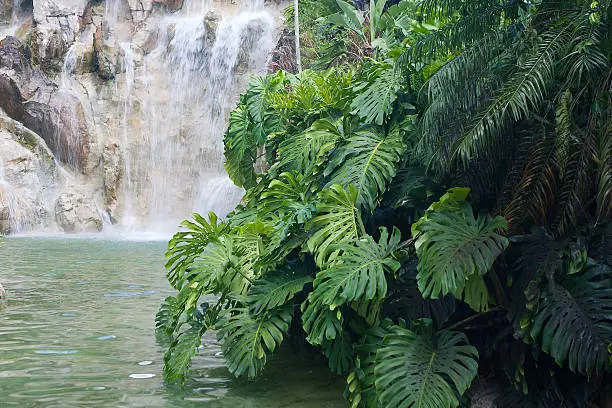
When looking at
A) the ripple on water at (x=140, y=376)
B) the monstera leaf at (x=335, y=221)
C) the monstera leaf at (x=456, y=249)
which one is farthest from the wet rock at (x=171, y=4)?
the monstera leaf at (x=456, y=249)

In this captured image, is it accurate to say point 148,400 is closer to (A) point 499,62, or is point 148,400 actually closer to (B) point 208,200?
(A) point 499,62

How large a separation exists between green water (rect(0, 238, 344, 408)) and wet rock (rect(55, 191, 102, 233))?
35.6 ft

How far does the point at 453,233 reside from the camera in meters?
3.70

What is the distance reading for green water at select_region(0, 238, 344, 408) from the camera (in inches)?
172

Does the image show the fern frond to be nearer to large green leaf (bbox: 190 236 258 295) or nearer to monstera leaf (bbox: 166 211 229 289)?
large green leaf (bbox: 190 236 258 295)

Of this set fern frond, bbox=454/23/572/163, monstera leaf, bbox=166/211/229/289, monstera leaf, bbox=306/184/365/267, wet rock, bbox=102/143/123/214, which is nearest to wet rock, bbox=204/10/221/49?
wet rock, bbox=102/143/123/214

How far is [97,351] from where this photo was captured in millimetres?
5559

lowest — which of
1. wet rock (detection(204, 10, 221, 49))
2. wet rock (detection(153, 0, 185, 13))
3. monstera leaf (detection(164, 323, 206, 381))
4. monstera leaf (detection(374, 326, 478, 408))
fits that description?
wet rock (detection(204, 10, 221, 49))

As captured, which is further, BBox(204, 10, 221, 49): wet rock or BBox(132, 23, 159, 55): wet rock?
BBox(132, 23, 159, 55): wet rock

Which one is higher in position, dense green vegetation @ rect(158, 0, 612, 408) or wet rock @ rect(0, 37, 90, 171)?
dense green vegetation @ rect(158, 0, 612, 408)

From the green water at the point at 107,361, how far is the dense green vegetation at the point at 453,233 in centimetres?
28

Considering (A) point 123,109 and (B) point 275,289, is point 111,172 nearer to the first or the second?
(A) point 123,109

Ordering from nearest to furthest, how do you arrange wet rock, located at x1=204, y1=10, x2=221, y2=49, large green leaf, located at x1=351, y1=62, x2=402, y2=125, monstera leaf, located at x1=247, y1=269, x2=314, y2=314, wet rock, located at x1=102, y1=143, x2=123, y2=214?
monstera leaf, located at x1=247, y1=269, x2=314, y2=314 < large green leaf, located at x1=351, y1=62, x2=402, y2=125 < wet rock, located at x1=102, y1=143, x2=123, y2=214 < wet rock, located at x1=204, y1=10, x2=221, y2=49

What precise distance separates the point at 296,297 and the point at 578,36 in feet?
7.84
